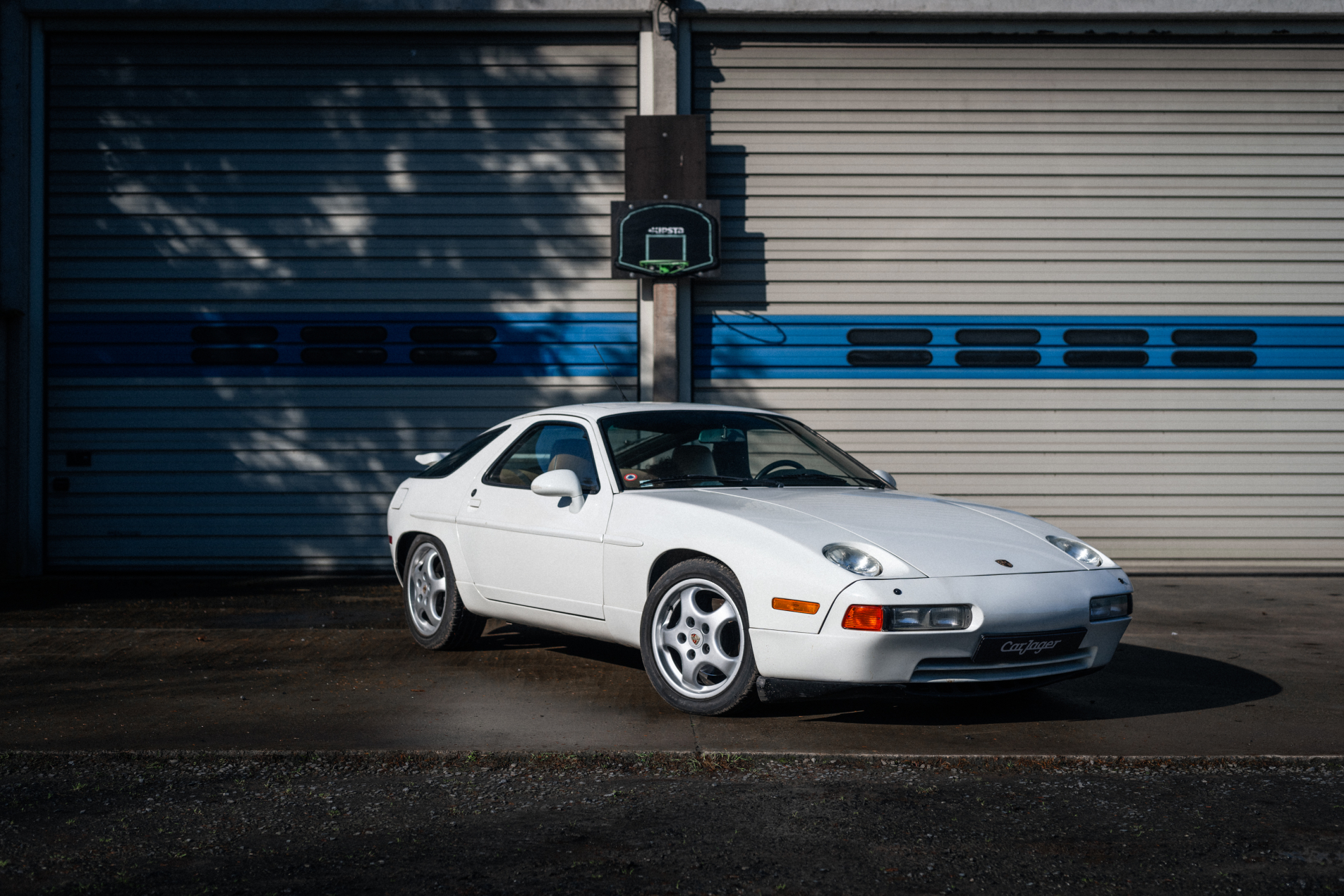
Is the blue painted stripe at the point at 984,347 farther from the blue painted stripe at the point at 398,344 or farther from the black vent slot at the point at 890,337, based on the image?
the blue painted stripe at the point at 398,344

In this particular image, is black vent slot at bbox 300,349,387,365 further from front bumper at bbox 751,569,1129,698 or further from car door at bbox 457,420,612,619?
front bumper at bbox 751,569,1129,698

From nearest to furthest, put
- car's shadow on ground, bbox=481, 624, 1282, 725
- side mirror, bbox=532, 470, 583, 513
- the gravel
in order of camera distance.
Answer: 1. the gravel
2. car's shadow on ground, bbox=481, 624, 1282, 725
3. side mirror, bbox=532, 470, 583, 513

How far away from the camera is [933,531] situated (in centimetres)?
441

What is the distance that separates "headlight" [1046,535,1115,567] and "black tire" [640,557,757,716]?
4.47 ft

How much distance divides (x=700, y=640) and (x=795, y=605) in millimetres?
549

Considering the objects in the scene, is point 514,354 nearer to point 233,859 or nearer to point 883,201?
point 883,201

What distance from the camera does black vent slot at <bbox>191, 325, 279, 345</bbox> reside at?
9.46 meters

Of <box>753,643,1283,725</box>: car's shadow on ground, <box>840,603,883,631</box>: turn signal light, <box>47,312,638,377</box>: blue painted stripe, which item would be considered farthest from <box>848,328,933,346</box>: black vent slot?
<box>840,603,883,631</box>: turn signal light

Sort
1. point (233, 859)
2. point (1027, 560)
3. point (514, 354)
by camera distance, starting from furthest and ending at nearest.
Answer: point (514, 354)
point (1027, 560)
point (233, 859)

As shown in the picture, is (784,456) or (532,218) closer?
(784,456)

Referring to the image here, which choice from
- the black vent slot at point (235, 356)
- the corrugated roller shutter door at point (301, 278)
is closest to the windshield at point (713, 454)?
the corrugated roller shutter door at point (301, 278)

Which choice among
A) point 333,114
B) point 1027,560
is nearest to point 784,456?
point 1027,560

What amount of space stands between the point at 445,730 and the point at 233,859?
137cm

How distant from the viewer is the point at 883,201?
9.49m
